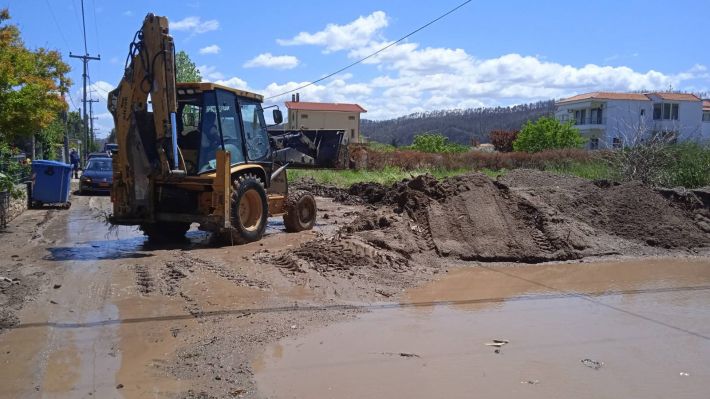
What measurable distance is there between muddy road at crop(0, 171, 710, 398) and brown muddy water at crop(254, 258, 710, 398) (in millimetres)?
28

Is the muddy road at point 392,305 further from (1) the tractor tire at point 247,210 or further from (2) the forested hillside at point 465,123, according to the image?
(2) the forested hillside at point 465,123

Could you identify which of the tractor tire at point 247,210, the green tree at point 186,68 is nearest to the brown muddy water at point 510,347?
the tractor tire at point 247,210

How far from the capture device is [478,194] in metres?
13.3

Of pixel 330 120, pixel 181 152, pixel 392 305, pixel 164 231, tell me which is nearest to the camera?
pixel 392 305

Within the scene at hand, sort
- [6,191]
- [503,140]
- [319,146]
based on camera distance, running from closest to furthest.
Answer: [6,191]
[319,146]
[503,140]

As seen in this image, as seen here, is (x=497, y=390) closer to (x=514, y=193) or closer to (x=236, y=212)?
(x=236, y=212)

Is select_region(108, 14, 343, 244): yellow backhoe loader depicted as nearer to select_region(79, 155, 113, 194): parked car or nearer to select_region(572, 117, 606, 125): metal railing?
select_region(79, 155, 113, 194): parked car

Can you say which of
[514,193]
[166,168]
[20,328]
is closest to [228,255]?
[166,168]

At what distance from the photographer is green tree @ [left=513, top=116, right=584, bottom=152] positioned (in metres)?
47.6

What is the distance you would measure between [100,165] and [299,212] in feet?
48.1

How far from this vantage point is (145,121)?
35.1 feet

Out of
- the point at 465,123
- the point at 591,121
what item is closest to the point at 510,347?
the point at 591,121

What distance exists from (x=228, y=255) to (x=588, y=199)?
8.62m

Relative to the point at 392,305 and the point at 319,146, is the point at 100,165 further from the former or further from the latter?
the point at 392,305
